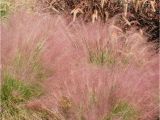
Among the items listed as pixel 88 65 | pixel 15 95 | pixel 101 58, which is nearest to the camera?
pixel 15 95

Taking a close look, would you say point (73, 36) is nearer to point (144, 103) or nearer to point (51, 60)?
point (51, 60)

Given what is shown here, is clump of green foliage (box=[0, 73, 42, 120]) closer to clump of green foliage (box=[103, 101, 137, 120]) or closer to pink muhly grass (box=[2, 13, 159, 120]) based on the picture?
pink muhly grass (box=[2, 13, 159, 120])

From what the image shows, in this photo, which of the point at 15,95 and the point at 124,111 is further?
the point at 15,95

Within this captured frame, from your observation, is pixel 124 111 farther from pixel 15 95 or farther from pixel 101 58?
pixel 101 58

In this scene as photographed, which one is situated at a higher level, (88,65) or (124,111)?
(88,65)

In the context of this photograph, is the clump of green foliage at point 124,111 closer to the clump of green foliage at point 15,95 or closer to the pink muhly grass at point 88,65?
the pink muhly grass at point 88,65

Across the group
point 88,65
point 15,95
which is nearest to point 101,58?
point 88,65

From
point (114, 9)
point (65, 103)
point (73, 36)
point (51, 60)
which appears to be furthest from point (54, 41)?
point (114, 9)

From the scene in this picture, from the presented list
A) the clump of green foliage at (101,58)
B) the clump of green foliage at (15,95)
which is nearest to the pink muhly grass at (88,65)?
the clump of green foliage at (101,58)
